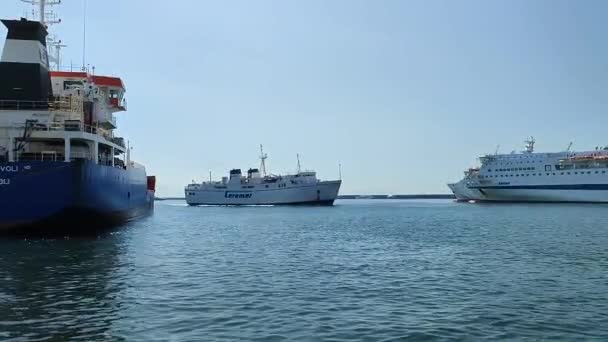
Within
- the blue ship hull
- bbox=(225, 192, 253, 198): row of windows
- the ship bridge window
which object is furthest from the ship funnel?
bbox=(225, 192, 253, 198): row of windows

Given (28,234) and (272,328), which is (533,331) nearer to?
(272,328)

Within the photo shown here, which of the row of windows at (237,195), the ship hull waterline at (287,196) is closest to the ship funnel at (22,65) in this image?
the ship hull waterline at (287,196)

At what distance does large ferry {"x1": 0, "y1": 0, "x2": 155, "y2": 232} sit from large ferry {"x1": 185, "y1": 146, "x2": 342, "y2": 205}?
6646 cm

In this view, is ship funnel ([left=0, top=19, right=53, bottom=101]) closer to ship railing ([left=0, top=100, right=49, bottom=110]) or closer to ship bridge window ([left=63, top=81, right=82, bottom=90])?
ship railing ([left=0, top=100, right=49, bottom=110])

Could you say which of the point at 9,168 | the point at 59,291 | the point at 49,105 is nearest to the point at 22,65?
the point at 49,105

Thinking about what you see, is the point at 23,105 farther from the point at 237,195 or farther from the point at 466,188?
the point at 466,188

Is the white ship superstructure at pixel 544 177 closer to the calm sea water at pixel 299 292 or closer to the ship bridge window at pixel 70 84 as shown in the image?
the calm sea water at pixel 299 292

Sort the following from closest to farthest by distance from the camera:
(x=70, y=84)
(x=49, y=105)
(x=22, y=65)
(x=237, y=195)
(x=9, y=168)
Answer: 1. (x=9, y=168)
2. (x=49, y=105)
3. (x=22, y=65)
4. (x=70, y=84)
5. (x=237, y=195)

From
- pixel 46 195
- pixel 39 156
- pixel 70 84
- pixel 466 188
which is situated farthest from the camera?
pixel 466 188

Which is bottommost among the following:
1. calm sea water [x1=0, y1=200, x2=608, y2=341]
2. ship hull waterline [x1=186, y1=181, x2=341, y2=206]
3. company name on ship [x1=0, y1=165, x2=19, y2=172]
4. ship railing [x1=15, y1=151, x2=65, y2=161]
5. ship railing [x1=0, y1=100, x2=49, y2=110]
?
calm sea water [x1=0, y1=200, x2=608, y2=341]

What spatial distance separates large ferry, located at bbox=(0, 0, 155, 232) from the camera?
28.2m

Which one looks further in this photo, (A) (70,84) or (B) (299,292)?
(A) (70,84)

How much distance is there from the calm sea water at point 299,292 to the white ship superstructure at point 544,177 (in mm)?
Result: 82073

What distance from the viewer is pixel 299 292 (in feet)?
50.7
